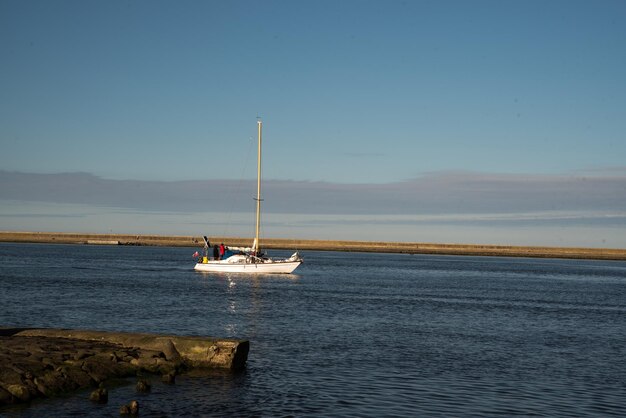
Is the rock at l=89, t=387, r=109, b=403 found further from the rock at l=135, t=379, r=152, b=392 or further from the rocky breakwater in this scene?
the rock at l=135, t=379, r=152, b=392

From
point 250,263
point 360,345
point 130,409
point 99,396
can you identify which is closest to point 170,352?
point 99,396

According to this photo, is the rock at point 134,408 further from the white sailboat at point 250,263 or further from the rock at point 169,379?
the white sailboat at point 250,263

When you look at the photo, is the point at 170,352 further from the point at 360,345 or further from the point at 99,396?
the point at 360,345

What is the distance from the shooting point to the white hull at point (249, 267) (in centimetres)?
8456

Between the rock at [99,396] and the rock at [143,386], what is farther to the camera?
the rock at [143,386]

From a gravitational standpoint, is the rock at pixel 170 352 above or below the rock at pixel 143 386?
→ above

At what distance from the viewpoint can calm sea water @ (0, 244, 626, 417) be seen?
21.5 m

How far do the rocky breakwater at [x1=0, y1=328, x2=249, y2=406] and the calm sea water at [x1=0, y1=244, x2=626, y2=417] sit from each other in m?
0.69

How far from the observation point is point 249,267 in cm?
8450

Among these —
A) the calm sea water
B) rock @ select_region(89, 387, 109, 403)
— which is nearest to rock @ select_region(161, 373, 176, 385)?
the calm sea water

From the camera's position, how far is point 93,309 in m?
44.2

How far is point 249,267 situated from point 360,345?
2049 inches

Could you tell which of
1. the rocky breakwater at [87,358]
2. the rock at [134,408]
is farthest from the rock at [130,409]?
the rocky breakwater at [87,358]

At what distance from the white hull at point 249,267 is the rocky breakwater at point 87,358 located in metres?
57.5
